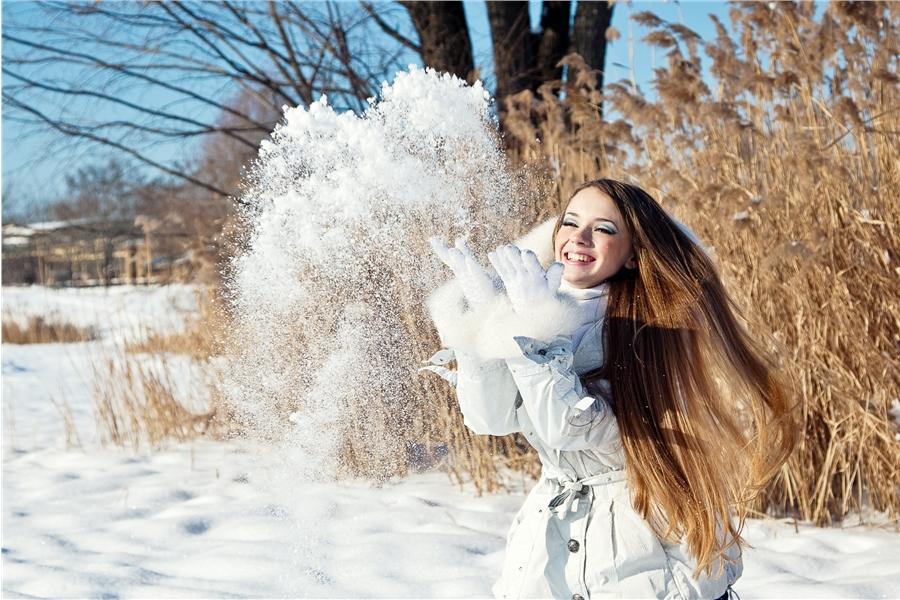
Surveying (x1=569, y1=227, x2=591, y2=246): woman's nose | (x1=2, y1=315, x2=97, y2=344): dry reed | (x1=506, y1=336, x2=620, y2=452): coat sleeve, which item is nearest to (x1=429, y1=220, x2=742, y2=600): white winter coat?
(x1=506, y1=336, x2=620, y2=452): coat sleeve

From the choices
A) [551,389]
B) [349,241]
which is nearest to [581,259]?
[551,389]

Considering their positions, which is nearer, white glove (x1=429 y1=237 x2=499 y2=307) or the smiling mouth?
white glove (x1=429 y1=237 x2=499 y2=307)

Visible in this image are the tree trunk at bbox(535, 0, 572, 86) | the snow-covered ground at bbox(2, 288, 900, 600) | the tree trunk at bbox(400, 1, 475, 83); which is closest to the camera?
the snow-covered ground at bbox(2, 288, 900, 600)

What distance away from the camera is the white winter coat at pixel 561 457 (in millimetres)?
1443

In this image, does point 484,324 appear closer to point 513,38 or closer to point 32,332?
point 513,38

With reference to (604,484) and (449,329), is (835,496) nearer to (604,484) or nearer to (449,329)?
(604,484)

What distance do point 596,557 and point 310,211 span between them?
1.08 metres

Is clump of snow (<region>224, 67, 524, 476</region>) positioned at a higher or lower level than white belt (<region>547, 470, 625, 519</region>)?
higher

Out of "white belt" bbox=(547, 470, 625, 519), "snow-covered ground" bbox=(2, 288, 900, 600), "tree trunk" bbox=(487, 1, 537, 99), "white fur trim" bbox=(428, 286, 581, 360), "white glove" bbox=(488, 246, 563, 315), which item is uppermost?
"tree trunk" bbox=(487, 1, 537, 99)

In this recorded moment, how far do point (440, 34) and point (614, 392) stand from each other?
13.0 ft

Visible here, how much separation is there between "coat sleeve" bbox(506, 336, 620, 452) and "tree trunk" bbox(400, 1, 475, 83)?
12.7 ft

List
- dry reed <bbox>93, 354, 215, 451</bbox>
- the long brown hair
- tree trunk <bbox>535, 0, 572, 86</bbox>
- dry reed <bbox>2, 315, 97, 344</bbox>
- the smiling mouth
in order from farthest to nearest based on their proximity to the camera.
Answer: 1. dry reed <bbox>2, 315, 97, 344</bbox>
2. tree trunk <bbox>535, 0, 572, 86</bbox>
3. dry reed <bbox>93, 354, 215, 451</bbox>
4. the smiling mouth
5. the long brown hair

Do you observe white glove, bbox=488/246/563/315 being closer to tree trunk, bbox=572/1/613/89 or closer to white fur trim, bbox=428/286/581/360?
white fur trim, bbox=428/286/581/360

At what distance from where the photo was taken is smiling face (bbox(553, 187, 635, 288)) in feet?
5.65
